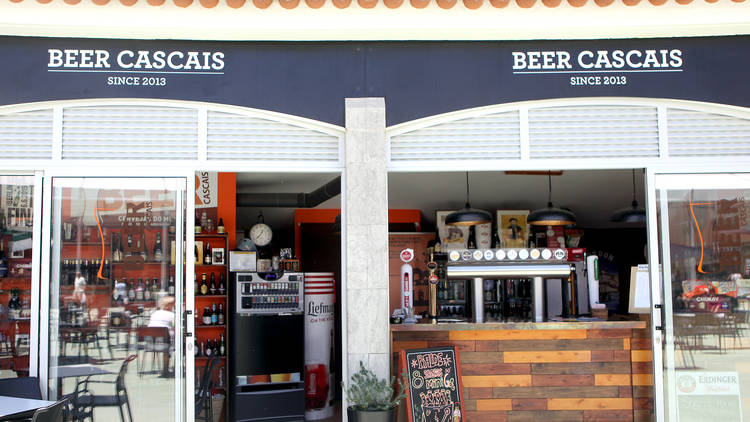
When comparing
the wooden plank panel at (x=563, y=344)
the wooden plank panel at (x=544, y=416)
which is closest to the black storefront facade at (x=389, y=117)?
the wooden plank panel at (x=563, y=344)

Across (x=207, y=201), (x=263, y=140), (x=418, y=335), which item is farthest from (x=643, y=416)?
(x=207, y=201)

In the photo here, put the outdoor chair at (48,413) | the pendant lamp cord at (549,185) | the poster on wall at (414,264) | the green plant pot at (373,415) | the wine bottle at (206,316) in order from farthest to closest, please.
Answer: the poster on wall at (414,264)
the pendant lamp cord at (549,185)
the wine bottle at (206,316)
the green plant pot at (373,415)
the outdoor chair at (48,413)

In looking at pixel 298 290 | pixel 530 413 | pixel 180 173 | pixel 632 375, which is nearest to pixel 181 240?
pixel 180 173

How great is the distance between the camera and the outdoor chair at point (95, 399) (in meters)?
5.03

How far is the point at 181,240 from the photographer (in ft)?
16.8

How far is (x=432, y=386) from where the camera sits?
5.14 meters

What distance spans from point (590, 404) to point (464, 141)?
2.29 meters

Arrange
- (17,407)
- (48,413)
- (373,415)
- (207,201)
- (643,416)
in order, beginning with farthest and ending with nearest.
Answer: (207,201)
(643,416)
(373,415)
(17,407)
(48,413)

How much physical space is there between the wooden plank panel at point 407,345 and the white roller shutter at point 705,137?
2.40m

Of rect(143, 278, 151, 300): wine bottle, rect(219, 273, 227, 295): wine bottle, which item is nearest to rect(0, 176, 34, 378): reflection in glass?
rect(143, 278, 151, 300): wine bottle

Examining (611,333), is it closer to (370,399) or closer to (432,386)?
(432,386)

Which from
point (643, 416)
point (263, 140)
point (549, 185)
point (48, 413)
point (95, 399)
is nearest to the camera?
point (48, 413)

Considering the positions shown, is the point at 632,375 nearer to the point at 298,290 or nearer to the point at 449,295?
the point at 298,290

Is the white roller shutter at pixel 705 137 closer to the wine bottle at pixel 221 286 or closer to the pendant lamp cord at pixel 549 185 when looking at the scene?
the pendant lamp cord at pixel 549 185
